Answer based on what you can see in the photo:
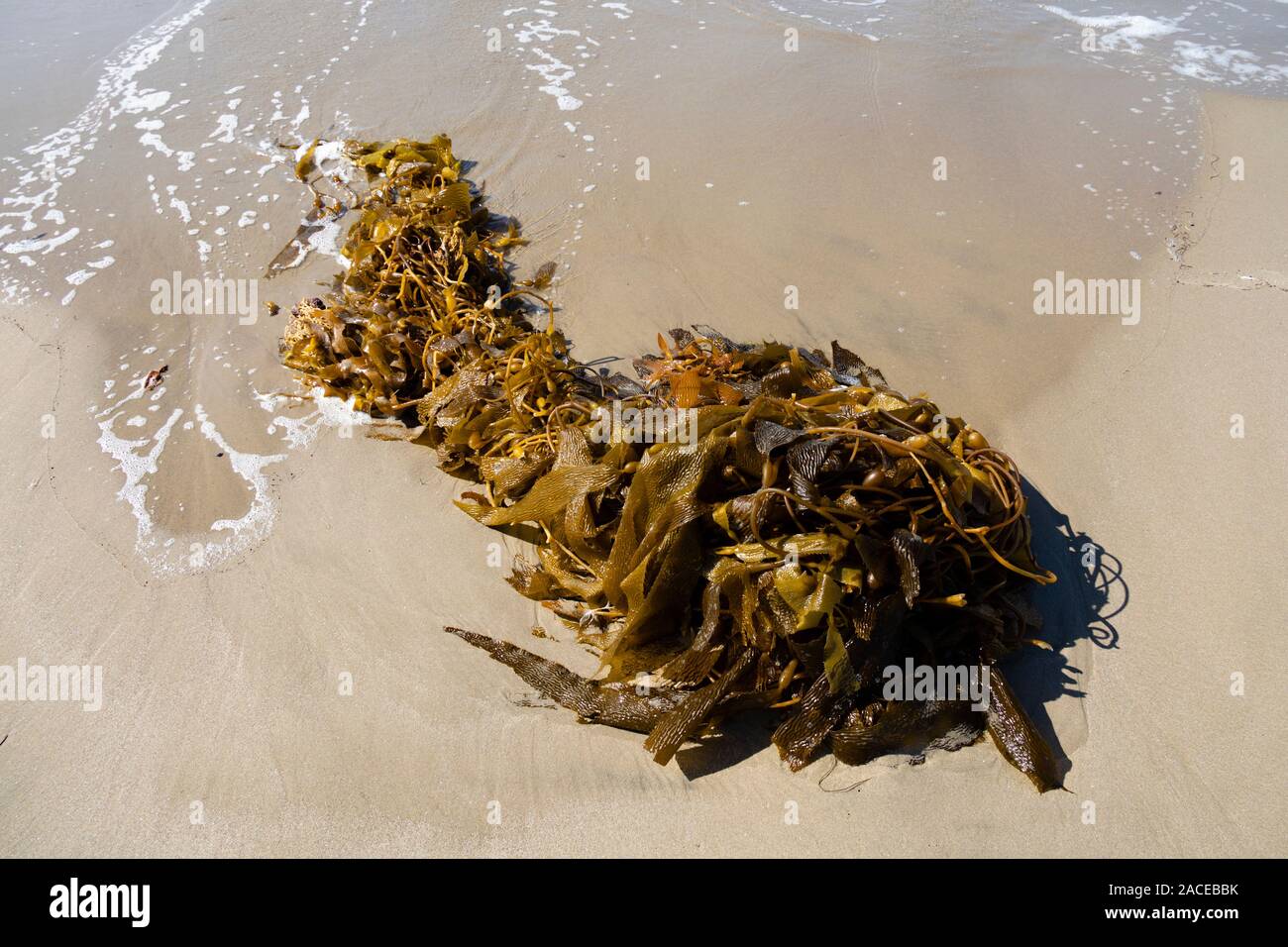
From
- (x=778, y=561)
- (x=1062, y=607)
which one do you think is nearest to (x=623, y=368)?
(x=778, y=561)

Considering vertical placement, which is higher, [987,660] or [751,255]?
[751,255]

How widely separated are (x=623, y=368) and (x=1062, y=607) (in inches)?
72.5

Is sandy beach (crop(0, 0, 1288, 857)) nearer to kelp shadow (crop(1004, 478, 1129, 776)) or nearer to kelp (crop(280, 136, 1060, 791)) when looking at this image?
kelp shadow (crop(1004, 478, 1129, 776))

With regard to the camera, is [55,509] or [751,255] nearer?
[55,509]

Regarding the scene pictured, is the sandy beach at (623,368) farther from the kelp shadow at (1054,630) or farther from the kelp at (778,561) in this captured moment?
the kelp at (778,561)

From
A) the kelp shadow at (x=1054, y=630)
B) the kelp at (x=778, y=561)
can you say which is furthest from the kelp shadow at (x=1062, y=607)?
the kelp at (x=778, y=561)

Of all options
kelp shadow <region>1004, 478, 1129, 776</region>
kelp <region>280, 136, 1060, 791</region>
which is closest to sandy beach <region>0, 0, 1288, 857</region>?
kelp shadow <region>1004, 478, 1129, 776</region>

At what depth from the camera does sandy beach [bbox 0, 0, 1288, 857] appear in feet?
6.82

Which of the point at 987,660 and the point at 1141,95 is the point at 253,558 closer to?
the point at 987,660

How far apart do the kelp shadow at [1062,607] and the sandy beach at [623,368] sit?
0.04ft

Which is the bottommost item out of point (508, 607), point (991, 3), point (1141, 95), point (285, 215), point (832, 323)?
point (508, 607)
